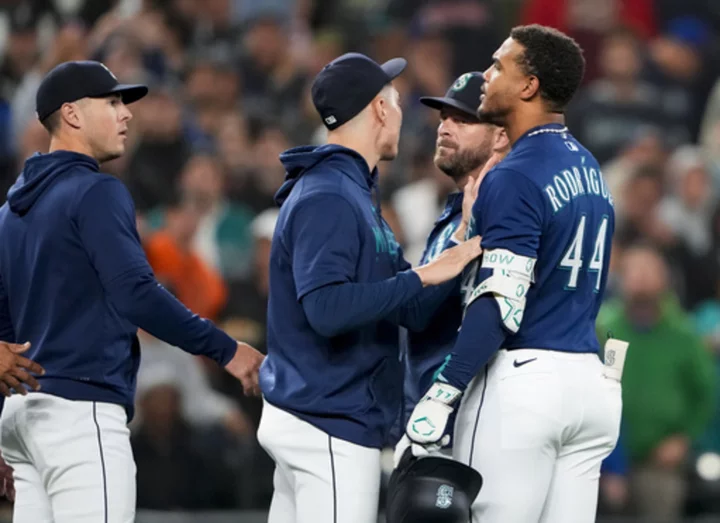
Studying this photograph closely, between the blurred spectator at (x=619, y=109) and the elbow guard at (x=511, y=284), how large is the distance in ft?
19.3

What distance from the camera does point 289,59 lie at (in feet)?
33.6

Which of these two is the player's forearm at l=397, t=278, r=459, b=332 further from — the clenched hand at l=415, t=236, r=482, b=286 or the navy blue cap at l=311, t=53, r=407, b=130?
the navy blue cap at l=311, t=53, r=407, b=130

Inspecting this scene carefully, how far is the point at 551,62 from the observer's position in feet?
14.4

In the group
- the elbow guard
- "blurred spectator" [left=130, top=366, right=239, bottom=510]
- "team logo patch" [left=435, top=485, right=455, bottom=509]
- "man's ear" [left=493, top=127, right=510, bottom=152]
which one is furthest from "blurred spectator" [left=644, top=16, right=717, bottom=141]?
"team logo patch" [left=435, top=485, right=455, bottom=509]

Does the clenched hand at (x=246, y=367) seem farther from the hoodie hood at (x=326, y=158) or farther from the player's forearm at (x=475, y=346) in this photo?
the player's forearm at (x=475, y=346)

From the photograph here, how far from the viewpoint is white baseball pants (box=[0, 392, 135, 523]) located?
4395mm

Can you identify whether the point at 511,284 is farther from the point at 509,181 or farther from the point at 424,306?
the point at 424,306

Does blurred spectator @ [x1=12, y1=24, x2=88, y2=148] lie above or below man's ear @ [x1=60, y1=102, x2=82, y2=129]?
below

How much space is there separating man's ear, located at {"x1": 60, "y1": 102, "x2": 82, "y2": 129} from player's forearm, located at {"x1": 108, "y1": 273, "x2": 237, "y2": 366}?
0.62 m

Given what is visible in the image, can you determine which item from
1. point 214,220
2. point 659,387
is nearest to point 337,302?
point 659,387

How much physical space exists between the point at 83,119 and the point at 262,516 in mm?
3316

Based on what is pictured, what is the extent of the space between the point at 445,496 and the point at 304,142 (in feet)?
19.0

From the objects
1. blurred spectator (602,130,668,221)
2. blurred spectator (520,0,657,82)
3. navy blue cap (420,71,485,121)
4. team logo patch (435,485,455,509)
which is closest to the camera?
team logo patch (435,485,455,509)

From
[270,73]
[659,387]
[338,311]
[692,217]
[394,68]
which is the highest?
[394,68]
